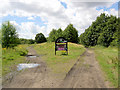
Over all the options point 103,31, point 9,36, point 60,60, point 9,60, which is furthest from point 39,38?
point 60,60

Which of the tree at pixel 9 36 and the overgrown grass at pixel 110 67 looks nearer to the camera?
the overgrown grass at pixel 110 67

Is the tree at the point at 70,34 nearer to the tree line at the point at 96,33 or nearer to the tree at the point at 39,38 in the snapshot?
the tree line at the point at 96,33

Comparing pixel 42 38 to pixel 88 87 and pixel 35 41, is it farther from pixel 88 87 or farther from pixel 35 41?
pixel 88 87

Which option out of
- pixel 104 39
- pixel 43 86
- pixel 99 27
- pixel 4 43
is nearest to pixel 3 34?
pixel 4 43

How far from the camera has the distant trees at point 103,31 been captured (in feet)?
123

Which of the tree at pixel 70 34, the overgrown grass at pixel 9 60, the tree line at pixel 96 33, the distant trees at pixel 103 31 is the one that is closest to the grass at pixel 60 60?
the overgrown grass at pixel 9 60

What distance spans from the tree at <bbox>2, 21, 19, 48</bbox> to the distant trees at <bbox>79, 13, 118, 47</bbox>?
26.2m

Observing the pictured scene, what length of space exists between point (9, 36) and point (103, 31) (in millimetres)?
31114

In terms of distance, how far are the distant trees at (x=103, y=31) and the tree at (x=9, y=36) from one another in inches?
1032

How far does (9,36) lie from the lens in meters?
20.4

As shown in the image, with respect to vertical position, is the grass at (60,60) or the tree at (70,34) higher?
the tree at (70,34)

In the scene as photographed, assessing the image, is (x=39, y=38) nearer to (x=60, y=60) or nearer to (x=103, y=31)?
(x=103, y=31)

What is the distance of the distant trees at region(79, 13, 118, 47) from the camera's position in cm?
3744

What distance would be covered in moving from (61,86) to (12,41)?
693 inches
